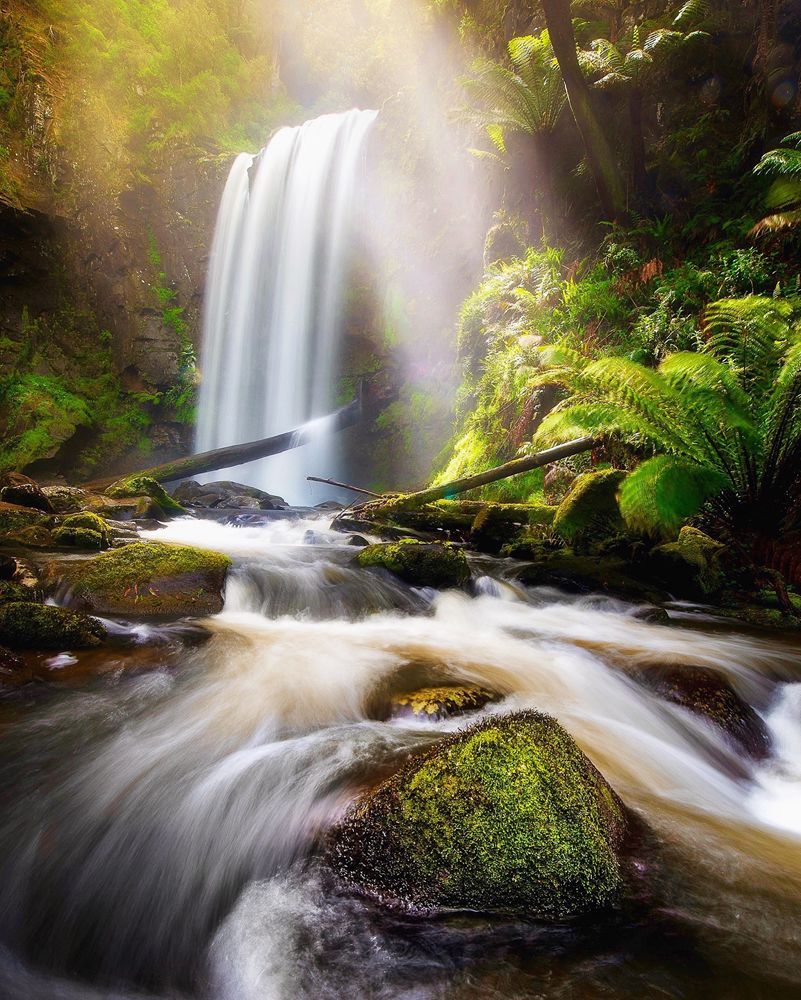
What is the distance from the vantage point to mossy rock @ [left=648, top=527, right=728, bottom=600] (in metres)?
5.23

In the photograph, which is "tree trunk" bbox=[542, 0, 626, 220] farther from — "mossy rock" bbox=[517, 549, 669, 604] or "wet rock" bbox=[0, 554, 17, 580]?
"wet rock" bbox=[0, 554, 17, 580]

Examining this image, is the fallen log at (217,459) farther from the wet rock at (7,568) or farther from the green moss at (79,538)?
the wet rock at (7,568)

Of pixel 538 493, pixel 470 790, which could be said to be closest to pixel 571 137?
pixel 538 493

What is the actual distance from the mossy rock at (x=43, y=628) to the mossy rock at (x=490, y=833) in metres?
2.60

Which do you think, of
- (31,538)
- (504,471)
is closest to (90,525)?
(31,538)

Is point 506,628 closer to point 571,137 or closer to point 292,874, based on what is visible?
point 292,874

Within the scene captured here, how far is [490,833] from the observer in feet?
4.83

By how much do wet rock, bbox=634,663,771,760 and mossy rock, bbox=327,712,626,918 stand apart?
142 cm

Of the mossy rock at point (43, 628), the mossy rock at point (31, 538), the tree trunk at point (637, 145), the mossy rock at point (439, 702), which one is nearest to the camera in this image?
the mossy rock at point (439, 702)

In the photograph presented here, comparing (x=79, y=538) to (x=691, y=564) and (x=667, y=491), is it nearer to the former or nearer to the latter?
(x=667, y=491)

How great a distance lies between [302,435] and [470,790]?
13.8 meters

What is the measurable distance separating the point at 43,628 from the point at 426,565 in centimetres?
346

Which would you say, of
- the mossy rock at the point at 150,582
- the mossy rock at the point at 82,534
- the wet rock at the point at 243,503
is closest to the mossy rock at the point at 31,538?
the mossy rock at the point at 82,534

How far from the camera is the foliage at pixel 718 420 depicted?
4.41 metres
